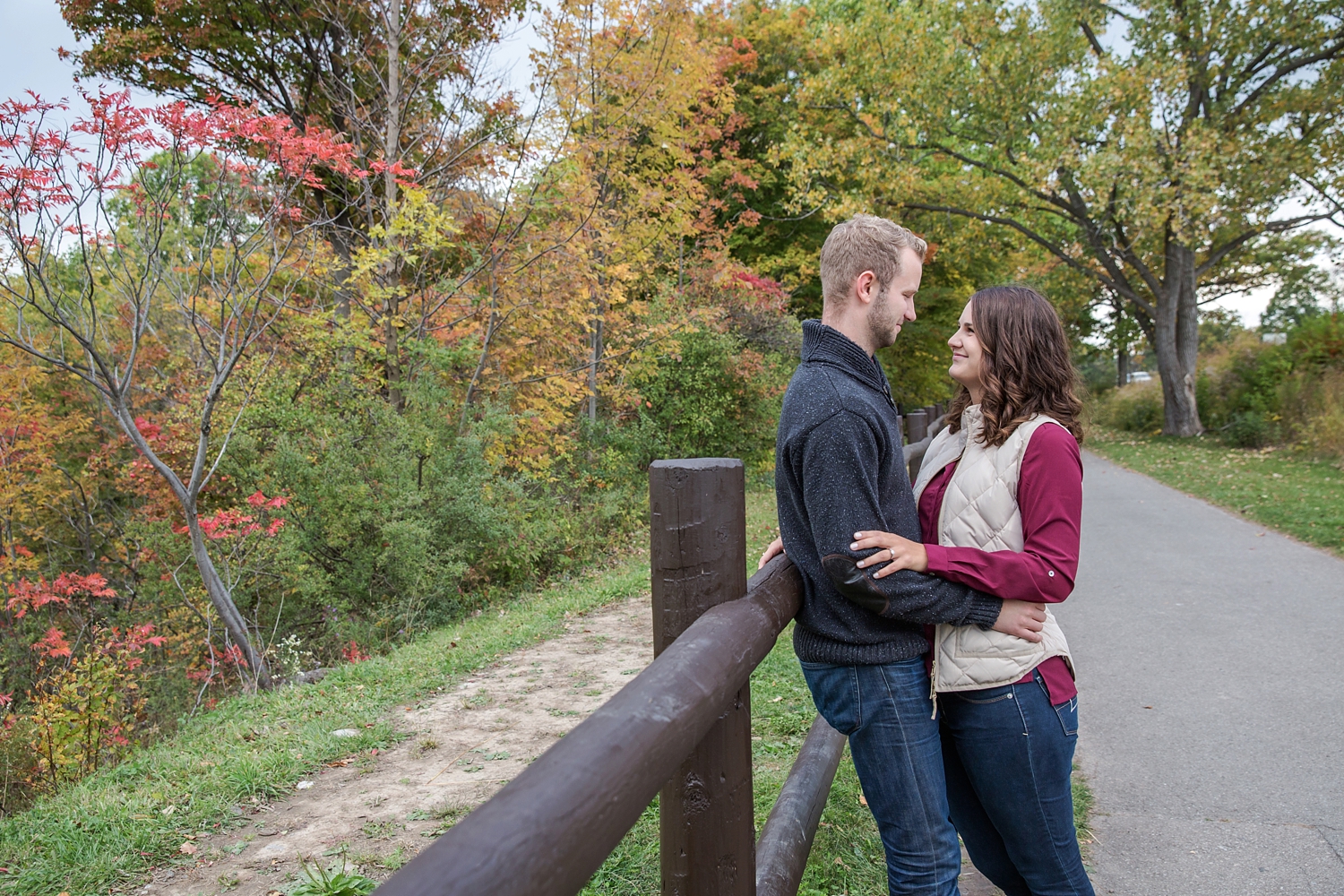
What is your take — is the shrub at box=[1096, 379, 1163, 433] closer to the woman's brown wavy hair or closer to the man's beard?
the woman's brown wavy hair

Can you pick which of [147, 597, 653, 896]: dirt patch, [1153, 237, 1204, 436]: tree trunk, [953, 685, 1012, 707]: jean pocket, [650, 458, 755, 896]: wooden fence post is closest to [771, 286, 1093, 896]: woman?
[953, 685, 1012, 707]: jean pocket

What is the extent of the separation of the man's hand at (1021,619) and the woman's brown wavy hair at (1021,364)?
38 cm

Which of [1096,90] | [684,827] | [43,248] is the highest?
[1096,90]

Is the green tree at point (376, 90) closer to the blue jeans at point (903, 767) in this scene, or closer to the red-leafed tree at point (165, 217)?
the red-leafed tree at point (165, 217)

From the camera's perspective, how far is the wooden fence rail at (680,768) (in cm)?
83

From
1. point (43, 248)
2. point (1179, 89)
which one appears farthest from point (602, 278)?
point (1179, 89)

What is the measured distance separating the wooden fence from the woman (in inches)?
12.2

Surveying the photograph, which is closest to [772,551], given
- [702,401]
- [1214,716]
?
[1214,716]

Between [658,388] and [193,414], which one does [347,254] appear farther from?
[658,388]

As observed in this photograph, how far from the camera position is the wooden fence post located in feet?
5.43

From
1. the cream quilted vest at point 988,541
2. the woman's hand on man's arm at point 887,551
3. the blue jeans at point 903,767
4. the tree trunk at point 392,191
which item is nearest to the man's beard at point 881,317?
the cream quilted vest at point 988,541

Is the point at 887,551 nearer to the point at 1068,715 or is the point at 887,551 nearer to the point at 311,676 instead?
the point at 1068,715

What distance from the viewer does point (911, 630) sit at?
6.17 feet

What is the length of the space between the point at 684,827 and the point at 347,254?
9.67 meters
